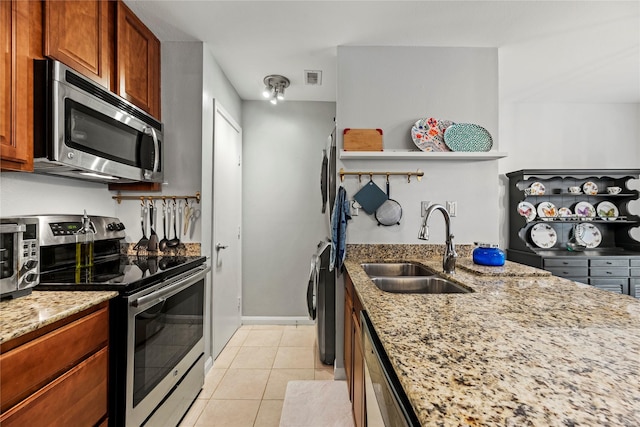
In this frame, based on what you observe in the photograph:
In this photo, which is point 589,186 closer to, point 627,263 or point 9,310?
point 627,263

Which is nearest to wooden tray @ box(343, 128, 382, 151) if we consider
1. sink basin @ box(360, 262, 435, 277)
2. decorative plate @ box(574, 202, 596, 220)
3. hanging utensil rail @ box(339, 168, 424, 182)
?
hanging utensil rail @ box(339, 168, 424, 182)

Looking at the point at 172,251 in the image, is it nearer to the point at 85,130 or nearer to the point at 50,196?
the point at 50,196

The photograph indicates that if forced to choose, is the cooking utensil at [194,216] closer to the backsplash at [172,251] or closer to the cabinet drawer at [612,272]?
the backsplash at [172,251]

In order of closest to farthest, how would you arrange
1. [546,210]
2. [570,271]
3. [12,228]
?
[12,228] < [570,271] < [546,210]

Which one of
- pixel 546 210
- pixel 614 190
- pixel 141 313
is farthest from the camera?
pixel 546 210

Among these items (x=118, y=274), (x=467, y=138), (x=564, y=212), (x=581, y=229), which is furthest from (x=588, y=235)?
(x=118, y=274)

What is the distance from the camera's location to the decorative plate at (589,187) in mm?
3336

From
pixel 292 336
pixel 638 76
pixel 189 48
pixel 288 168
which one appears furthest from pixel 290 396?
pixel 638 76

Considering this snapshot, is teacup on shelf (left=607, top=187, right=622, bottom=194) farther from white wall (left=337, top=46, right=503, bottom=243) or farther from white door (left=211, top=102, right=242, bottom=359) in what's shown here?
white door (left=211, top=102, right=242, bottom=359)

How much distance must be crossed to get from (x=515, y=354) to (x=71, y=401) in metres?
1.40

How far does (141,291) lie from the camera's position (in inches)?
54.3

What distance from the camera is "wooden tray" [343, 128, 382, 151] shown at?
88.8 inches

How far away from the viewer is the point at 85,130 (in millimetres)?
1473

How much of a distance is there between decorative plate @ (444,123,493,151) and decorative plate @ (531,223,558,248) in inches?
65.4
